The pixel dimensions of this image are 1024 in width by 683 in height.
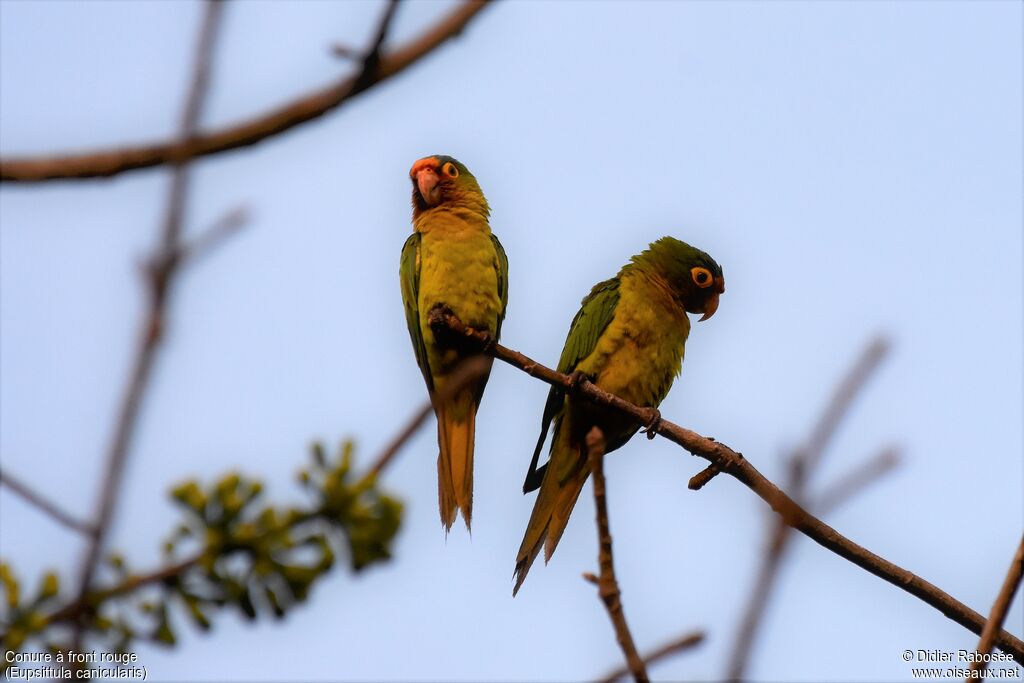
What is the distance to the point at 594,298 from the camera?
6090 millimetres

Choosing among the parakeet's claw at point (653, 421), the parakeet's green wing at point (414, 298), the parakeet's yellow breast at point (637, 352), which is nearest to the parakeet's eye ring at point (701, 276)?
the parakeet's yellow breast at point (637, 352)

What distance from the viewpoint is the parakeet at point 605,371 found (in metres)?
5.70

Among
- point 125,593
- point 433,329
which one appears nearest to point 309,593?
point 125,593

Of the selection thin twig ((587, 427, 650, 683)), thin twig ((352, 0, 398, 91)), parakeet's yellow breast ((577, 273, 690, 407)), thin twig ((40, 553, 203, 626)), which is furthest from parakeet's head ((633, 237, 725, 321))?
thin twig ((40, 553, 203, 626))

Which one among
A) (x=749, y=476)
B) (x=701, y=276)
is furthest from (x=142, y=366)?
(x=701, y=276)

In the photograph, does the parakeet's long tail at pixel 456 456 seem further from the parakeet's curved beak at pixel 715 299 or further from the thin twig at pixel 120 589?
the thin twig at pixel 120 589

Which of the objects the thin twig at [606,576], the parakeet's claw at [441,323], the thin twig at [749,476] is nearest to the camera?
the thin twig at [606,576]

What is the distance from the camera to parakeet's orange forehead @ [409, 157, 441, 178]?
626cm

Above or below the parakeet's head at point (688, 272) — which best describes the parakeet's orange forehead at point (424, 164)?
above

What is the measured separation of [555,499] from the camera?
569 centimetres

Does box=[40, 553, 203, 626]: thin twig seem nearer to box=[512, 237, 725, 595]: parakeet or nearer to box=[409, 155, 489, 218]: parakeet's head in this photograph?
box=[512, 237, 725, 595]: parakeet

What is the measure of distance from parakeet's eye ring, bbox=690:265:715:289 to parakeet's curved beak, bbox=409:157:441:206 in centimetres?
152

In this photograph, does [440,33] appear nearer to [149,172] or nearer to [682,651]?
[149,172]

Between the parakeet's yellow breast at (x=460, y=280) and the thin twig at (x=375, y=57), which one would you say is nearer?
the thin twig at (x=375, y=57)
